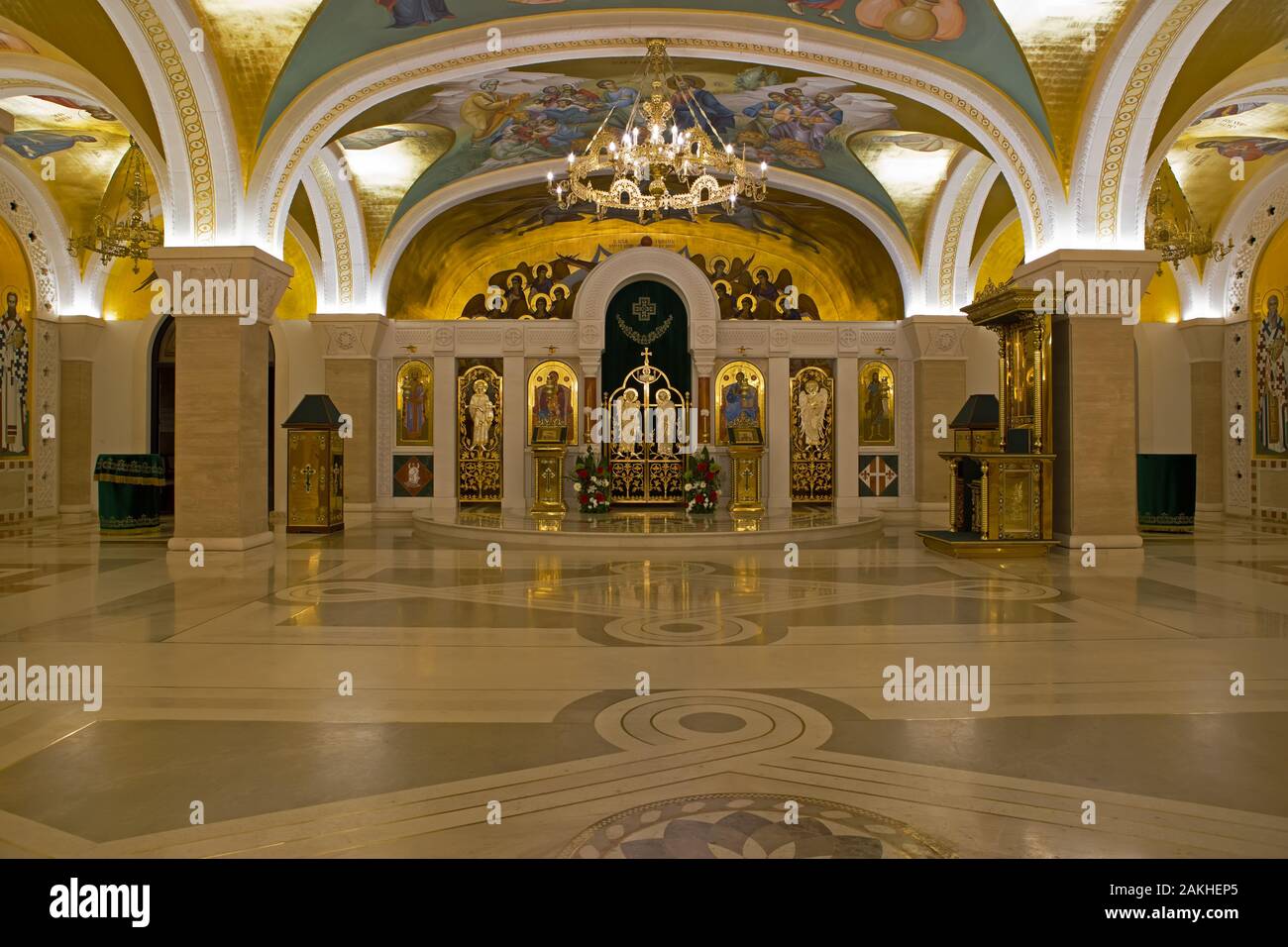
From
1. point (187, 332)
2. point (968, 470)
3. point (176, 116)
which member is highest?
point (176, 116)

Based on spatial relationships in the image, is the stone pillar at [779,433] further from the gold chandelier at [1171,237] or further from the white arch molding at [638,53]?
the white arch molding at [638,53]

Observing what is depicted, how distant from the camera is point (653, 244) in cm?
1791

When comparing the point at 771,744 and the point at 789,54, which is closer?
the point at 771,744

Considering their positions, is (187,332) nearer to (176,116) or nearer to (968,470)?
(176,116)

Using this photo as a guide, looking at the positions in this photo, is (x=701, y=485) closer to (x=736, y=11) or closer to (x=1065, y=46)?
(x=736, y=11)

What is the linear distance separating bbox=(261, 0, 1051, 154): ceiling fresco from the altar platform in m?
5.14

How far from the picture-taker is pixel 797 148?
1418 centimetres

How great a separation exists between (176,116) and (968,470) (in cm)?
947

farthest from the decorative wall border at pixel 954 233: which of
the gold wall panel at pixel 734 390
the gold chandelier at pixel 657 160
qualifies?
the gold chandelier at pixel 657 160

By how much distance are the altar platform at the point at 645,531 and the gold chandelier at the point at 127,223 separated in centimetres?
511

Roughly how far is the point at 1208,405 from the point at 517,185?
1262 cm
